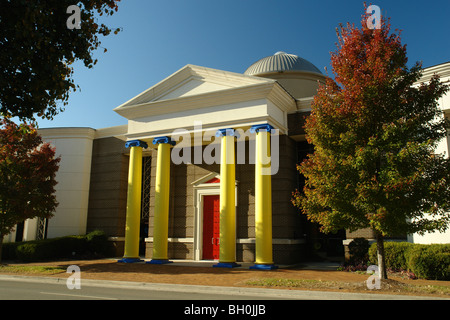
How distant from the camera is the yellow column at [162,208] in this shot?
18.7 m

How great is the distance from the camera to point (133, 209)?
19.8 m

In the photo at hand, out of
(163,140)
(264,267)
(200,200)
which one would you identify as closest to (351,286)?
(264,267)

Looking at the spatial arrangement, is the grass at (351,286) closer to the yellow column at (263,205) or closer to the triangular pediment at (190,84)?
the yellow column at (263,205)

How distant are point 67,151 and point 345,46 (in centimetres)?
2048

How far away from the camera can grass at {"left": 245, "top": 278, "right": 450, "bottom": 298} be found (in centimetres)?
1029

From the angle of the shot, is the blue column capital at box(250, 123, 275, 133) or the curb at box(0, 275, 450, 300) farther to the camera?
the blue column capital at box(250, 123, 275, 133)

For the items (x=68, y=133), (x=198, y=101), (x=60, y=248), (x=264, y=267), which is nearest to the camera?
(x=264, y=267)

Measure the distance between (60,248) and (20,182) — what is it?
6301mm

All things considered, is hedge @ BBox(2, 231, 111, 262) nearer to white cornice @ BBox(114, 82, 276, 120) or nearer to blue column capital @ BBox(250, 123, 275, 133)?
white cornice @ BBox(114, 82, 276, 120)

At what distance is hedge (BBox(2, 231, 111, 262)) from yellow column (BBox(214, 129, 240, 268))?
10.0m

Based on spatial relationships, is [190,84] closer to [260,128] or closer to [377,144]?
[260,128]

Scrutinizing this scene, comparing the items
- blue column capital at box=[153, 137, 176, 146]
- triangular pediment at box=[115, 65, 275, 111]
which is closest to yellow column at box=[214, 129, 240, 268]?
triangular pediment at box=[115, 65, 275, 111]
